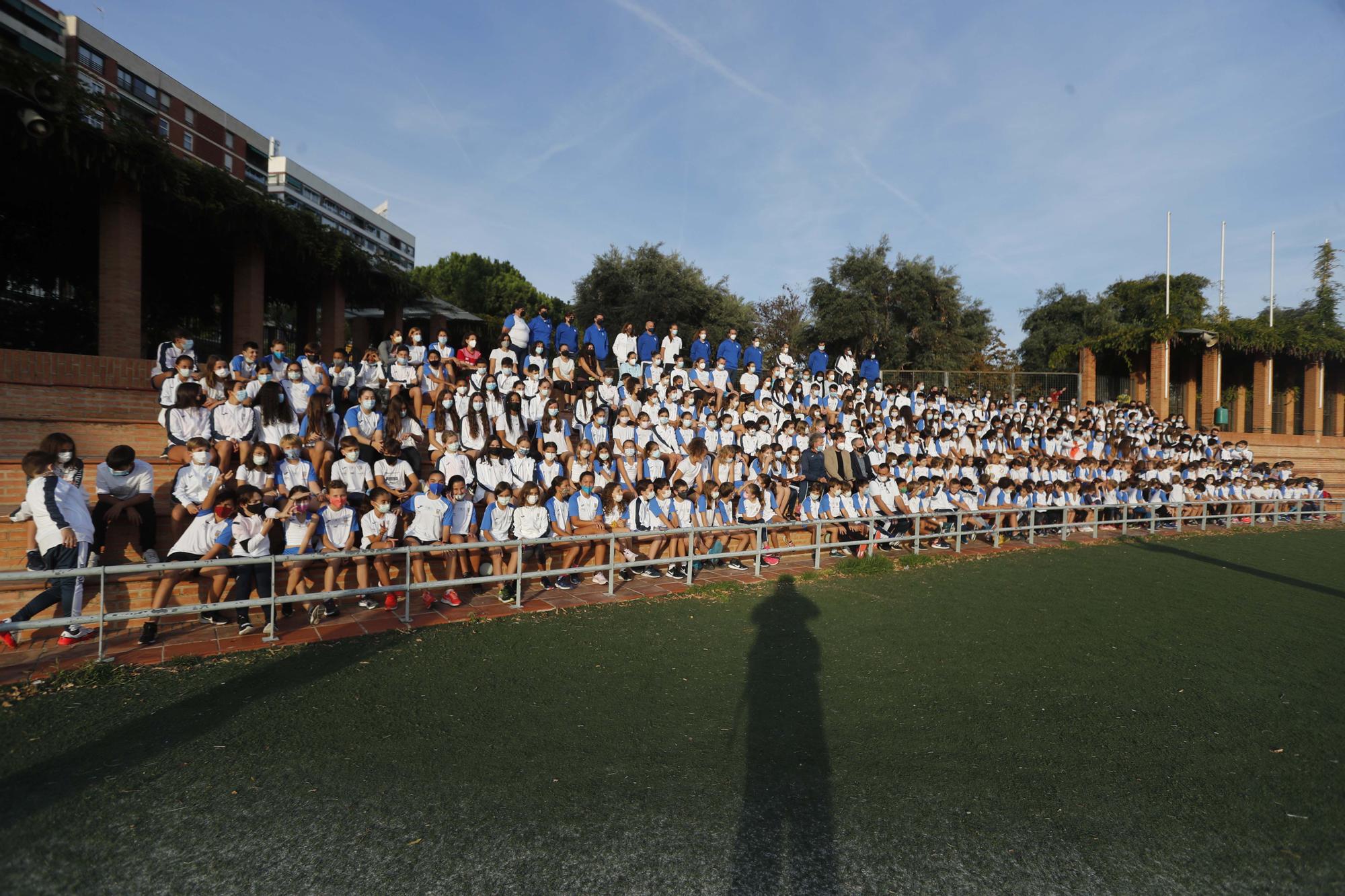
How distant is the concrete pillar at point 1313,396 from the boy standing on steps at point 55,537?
123 ft

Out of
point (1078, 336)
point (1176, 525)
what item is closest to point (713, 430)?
point (1176, 525)

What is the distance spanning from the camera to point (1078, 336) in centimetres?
3934

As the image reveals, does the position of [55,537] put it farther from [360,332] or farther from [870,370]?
[360,332]

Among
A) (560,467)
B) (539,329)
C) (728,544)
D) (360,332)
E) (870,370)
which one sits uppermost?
(360,332)

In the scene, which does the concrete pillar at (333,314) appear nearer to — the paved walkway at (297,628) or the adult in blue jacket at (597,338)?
the adult in blue jacket at (597,338)

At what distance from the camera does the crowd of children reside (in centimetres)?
670

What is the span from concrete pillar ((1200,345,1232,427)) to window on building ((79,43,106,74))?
55.9m

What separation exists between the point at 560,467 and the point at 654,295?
67.1ft

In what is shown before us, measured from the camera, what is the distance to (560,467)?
360 inches

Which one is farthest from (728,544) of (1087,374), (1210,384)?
(1210,384)

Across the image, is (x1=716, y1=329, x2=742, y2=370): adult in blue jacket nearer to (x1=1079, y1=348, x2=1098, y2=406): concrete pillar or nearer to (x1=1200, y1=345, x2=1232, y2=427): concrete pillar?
(x1=1079, y1=348, x2=1098, y2=406): concrete pillar

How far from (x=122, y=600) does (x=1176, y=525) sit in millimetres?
18806

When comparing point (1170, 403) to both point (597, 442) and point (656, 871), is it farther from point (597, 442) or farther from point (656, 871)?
point (656, 871)

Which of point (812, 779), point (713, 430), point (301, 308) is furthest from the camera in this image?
point (301, 308)
